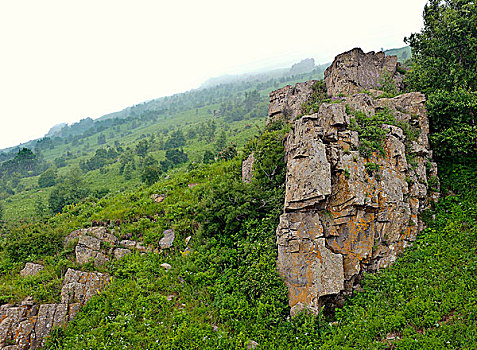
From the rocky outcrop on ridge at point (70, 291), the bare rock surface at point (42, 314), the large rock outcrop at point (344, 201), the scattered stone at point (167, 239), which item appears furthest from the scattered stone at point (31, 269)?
the large rock outcrop at point (344, 201)

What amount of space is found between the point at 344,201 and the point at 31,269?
1407 centimetres

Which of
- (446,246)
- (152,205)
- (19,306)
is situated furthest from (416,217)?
(19,306)

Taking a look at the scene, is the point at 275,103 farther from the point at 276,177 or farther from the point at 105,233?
the point at 105,233

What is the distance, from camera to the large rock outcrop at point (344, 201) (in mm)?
9375

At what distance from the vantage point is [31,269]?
38.4ft

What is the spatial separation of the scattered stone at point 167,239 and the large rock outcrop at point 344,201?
6.02 m

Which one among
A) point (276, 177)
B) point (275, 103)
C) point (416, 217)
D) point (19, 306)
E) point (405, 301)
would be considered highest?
point (275, 103)

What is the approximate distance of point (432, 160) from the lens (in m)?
13.4

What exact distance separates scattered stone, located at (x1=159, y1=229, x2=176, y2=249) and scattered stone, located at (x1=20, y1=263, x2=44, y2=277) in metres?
5.32

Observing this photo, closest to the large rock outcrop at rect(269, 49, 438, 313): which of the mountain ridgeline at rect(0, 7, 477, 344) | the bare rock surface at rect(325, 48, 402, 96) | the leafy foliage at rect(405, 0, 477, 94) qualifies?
the mountain ridgeline at rect(0, 7, 477, 344)

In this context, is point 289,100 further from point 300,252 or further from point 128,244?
point 128,244

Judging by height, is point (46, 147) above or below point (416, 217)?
above

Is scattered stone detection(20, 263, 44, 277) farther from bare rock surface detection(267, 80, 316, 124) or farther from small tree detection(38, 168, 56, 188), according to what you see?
small tree detection(38, 168, 56, 188)

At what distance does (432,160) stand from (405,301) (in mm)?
8342
